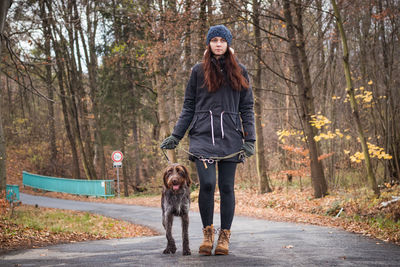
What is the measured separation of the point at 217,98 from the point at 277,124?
77.6 feet

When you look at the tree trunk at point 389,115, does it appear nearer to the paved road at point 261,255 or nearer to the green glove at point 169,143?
the paved road at point 261,255

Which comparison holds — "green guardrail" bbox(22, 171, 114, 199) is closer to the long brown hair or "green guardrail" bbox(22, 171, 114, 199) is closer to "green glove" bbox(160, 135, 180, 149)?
"green glove" bbox(160, 135, 180, 149)

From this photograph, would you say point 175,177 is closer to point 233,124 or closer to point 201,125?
point 201,125

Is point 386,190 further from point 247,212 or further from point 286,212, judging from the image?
point 247,212

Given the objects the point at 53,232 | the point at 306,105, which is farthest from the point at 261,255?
the point at 306,105

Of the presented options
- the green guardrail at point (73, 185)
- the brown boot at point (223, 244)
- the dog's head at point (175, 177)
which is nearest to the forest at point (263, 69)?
the dog's head at point (175, 177)

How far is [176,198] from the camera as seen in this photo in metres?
4.70

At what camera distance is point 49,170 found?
116ft

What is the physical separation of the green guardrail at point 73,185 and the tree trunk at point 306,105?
1374 centimetres

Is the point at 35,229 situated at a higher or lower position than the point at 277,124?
lower

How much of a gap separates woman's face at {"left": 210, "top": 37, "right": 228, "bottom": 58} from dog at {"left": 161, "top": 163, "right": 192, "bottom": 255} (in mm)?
1269

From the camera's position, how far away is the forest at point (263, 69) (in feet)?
42.8

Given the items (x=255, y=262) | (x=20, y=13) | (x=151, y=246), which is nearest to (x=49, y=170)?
(x=20, y=13)

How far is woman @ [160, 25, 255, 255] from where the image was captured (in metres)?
4.46
